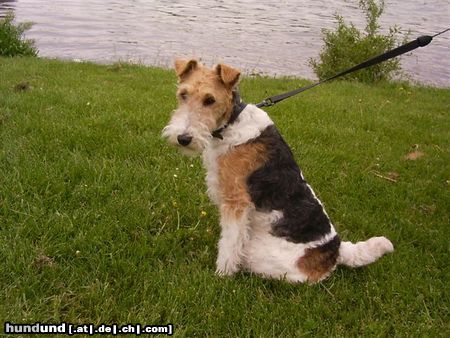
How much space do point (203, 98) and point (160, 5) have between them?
26.9 meters

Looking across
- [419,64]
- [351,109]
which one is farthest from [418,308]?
[419,64]

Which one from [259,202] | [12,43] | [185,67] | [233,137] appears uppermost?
[185,67]

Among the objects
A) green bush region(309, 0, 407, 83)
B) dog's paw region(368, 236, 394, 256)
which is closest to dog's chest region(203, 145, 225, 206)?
dog's paw region(368, 236, 394, 256)

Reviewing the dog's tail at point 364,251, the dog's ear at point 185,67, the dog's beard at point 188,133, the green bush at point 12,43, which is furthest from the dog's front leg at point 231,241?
the green bush at point 12,43

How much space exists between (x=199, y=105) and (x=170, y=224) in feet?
5.20

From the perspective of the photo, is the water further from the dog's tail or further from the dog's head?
the dog's tail

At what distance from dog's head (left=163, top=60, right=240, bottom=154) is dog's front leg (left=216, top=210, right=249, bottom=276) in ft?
2.54

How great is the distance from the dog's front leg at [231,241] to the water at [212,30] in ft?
38.5

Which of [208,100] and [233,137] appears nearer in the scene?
[208,100]

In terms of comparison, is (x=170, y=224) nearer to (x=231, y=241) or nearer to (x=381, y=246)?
(x=231, y=241)

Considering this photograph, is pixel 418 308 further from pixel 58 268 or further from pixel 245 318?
pixel 58 268

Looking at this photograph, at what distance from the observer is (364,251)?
441 cm

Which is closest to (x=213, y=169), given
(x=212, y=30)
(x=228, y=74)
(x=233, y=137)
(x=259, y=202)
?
(x=233, y=137)

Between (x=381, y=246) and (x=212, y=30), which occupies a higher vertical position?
(x=381, y=246)
